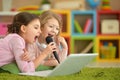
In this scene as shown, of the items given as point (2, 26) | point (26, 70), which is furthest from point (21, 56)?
point (2, 26)

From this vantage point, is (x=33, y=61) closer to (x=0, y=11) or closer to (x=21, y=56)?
(x=21, y=56)

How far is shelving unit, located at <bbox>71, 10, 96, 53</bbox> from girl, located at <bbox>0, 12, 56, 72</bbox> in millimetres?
2300

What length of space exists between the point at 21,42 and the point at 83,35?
8.09 feet

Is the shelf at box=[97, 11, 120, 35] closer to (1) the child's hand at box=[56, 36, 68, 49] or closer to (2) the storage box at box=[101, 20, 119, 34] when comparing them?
(2) the storage box at box=[101, 20, 119, 34]

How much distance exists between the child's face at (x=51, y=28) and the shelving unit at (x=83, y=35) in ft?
6.68

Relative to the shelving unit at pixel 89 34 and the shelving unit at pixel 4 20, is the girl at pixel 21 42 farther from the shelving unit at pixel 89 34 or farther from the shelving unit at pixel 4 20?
the shelving unit at pixel 89 34

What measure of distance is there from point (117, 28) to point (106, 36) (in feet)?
0.56

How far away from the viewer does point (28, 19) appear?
1763 mm

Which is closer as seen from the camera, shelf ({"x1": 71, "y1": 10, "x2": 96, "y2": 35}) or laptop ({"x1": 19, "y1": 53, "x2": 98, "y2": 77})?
laptop ({"x1": 19, "y1": 53, "x2": 98, "y2": 77})

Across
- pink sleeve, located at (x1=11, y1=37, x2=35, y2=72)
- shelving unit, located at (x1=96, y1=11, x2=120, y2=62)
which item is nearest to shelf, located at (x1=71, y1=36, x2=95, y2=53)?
shelving unit, located at (x1=96, y1=11, x2=120, y2=62)

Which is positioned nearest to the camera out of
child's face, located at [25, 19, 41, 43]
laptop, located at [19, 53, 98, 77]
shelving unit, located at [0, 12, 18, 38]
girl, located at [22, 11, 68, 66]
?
laptop, located at [19, 53, 98, 77]

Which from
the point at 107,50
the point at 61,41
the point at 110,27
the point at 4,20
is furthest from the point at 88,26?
the point at 61,41

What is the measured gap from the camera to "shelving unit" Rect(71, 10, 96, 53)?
4090 millimetres

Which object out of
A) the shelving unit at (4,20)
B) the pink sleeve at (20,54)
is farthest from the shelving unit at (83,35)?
the pink sleeve at (20,54)
